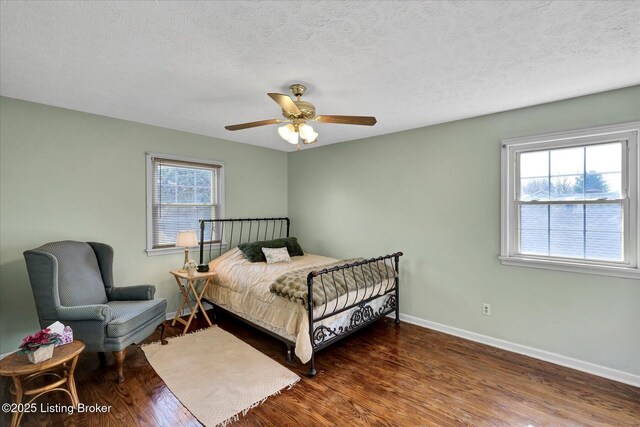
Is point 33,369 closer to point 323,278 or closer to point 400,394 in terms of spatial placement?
point 323,278

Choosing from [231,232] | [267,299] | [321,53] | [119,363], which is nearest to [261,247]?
[231,232]

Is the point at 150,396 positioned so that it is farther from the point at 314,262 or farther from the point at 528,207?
the point at 528,207

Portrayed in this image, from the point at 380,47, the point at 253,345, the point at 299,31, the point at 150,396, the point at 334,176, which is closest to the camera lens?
the point at 299,31

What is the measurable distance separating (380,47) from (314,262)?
112 inches

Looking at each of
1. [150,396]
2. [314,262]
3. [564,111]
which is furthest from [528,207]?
[150,396]

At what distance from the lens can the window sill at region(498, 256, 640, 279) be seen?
96.5 inches

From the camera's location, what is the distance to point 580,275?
267 cm

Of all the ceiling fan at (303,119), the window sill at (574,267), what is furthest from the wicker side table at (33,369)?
the window sill at (574,267)

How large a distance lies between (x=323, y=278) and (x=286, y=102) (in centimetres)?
172

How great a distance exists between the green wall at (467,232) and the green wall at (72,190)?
7.39 ft

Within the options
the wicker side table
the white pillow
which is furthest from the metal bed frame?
the wicker side table

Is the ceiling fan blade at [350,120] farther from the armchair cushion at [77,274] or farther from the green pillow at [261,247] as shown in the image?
the armchair cushion at [77,274]

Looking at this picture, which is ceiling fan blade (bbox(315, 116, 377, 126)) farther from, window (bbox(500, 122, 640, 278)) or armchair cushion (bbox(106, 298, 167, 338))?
armchair cushion (bbox(106, 298, 167, 338))

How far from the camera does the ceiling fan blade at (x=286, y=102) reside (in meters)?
1.97
